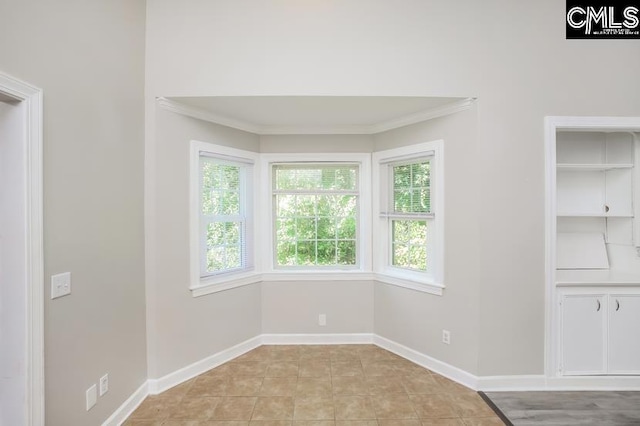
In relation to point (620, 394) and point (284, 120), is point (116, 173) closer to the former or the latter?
point (284, 120)

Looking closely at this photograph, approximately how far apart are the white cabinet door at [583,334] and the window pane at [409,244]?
1180mm

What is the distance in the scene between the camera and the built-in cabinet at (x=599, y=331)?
2545mm

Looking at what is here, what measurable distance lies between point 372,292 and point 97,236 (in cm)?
260

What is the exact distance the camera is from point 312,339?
11.2 feet

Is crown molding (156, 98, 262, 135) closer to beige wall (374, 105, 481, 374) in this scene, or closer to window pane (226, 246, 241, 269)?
window pane (226, 246, 241, 269)

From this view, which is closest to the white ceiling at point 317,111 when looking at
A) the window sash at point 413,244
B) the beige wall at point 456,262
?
the beige wall at point 456,262

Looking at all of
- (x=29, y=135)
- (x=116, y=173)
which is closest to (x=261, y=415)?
(x=116, y=173)

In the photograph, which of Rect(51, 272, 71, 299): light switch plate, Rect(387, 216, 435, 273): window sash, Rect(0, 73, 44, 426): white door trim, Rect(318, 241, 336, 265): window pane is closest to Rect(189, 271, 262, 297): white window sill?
Rect(318, 241, 336, 265): window pane

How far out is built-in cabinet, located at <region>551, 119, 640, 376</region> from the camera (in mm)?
2545

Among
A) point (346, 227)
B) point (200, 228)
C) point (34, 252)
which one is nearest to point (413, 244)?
point (346, 227)

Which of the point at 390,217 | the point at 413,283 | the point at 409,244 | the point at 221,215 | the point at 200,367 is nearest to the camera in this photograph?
the point at 200,367

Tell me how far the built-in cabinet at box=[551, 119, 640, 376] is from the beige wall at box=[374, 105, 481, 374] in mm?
657

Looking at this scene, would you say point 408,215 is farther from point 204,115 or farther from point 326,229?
point 204,115

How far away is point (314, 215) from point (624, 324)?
9.50 ft
